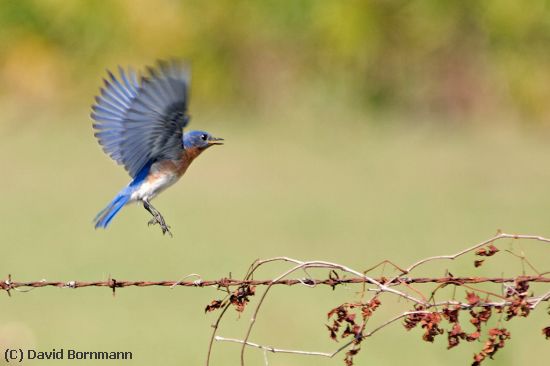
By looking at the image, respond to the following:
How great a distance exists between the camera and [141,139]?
5320mm

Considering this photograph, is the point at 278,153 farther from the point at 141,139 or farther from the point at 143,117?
the point at 143,117

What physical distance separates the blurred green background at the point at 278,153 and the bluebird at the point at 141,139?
3164mm

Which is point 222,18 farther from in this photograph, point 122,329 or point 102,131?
point 102,131

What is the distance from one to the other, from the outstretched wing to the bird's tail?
10cm

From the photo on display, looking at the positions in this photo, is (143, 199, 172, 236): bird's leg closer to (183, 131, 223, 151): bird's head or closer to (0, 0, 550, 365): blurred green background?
(183, 131, 223, 151): bird's head

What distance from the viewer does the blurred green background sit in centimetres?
1000

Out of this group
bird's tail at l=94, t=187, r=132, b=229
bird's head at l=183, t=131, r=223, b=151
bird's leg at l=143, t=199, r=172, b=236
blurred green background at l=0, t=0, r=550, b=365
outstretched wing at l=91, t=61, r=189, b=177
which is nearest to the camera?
outstretched wing at l=91, t=61, r=189, b=177

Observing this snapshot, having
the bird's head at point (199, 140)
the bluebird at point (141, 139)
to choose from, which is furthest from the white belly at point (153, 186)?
the bird's head at point (199, 140)

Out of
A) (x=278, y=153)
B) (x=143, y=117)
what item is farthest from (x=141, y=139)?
(x=278, y=153)

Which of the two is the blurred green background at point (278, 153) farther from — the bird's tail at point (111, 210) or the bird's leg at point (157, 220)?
the bird's leg at point (157, 220)

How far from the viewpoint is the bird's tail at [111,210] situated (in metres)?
5.36

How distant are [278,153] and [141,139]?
34.0ft

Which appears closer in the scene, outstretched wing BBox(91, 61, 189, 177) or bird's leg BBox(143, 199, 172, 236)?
outstretched wing BBox(91, 61, 189, 177)

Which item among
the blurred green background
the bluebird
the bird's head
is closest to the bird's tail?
the bluebird
